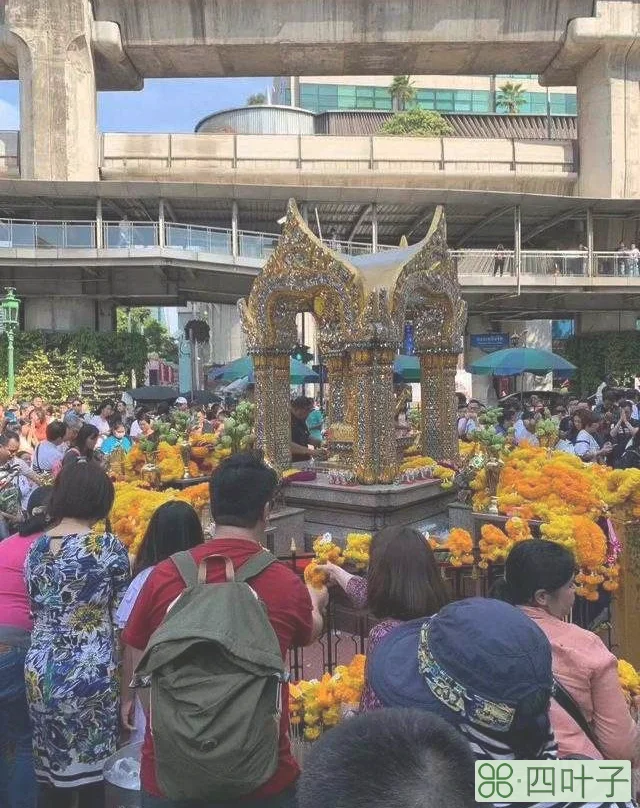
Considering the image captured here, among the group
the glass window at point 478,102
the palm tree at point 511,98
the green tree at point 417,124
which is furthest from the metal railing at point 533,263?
the glass window at point 478,102

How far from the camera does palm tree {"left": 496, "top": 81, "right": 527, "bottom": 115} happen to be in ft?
159

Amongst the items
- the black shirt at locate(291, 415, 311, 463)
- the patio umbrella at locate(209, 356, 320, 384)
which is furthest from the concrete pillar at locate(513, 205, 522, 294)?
the black shirt at locate(291, 415, 311, 463)

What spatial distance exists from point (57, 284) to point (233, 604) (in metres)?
25.7

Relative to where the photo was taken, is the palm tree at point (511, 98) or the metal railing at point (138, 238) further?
the palm tree at point (511, 98)

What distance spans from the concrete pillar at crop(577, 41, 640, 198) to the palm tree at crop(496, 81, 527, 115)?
2253 centimetres

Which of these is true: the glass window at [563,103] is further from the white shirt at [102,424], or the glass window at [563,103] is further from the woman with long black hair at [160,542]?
the woman with long black hair at [160,542]

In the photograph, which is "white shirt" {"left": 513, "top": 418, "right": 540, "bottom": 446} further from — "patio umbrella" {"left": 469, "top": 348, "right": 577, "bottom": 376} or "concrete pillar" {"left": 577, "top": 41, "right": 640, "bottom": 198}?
"concrete pillar" {"left": 577, "top": 41, "right": 640, "bottom": 198}

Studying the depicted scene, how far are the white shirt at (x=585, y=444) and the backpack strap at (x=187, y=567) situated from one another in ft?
27.3

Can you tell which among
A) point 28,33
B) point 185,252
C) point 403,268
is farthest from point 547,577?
point 28,33

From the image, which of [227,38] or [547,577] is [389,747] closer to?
[547,577]

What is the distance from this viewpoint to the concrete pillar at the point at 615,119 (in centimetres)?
2589

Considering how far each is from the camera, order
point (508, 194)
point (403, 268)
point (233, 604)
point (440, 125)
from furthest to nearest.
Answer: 1. point (440, 125)
2. point (508, 194)
3. point (403, 268)
4. point (233, 604)

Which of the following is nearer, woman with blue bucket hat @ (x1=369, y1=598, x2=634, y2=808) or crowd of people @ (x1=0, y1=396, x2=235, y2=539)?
woman with blue bucket hat @ (x1=369, y1=598, x2=634, y2=808)

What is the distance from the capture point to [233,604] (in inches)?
90.0
